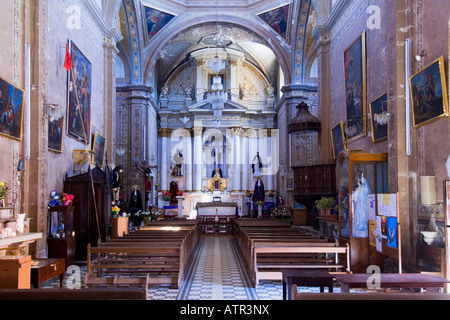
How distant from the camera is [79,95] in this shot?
11.9m

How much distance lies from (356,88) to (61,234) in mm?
7939

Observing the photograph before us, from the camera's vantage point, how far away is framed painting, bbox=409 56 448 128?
22.9ft

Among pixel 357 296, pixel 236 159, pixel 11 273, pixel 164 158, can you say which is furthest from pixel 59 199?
pixel 236 159

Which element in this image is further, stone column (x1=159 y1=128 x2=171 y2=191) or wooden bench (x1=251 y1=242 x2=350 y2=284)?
stone column (x1=159 y1=128 x2=171 y2=191)

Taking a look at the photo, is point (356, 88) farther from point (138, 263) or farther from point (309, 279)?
point (309, 279)

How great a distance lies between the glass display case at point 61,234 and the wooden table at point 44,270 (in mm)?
2395

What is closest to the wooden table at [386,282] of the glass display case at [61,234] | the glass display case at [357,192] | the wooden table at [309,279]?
the wooden table at [309,279]

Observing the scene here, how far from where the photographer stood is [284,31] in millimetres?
21109

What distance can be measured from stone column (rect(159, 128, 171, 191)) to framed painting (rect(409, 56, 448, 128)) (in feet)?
64.5

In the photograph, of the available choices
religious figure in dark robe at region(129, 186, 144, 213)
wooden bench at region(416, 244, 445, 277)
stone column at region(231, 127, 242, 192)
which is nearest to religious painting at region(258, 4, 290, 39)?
stone column at region(231, 127, 242, 192)

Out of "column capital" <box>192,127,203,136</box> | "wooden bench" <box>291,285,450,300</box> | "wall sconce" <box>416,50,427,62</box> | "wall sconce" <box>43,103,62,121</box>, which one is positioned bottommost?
"wooden bench" <box>291,285,450,300</box>

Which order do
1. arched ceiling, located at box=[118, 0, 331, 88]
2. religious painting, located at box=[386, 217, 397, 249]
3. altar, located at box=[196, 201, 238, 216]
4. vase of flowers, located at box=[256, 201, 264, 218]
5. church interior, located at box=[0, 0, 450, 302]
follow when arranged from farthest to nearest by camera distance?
vase of flowers, located at box=[256, 201, 264, 218], arched ceiling, located at box=[118, 0, 331, 88], altar, located at box=[196, 201, 238, 216], church interior, located at box=[0, 0, 450, 302], religious painting, located at box=[386, 217, 397, 249]

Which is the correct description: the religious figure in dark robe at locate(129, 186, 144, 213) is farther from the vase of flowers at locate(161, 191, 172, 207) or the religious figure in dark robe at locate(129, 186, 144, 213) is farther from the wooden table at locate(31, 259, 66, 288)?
the wooden table at locate(31, 259, 66, 288)

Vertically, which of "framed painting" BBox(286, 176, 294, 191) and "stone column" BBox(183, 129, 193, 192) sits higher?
"stone column" BBox(183, 129, 193, 192)
